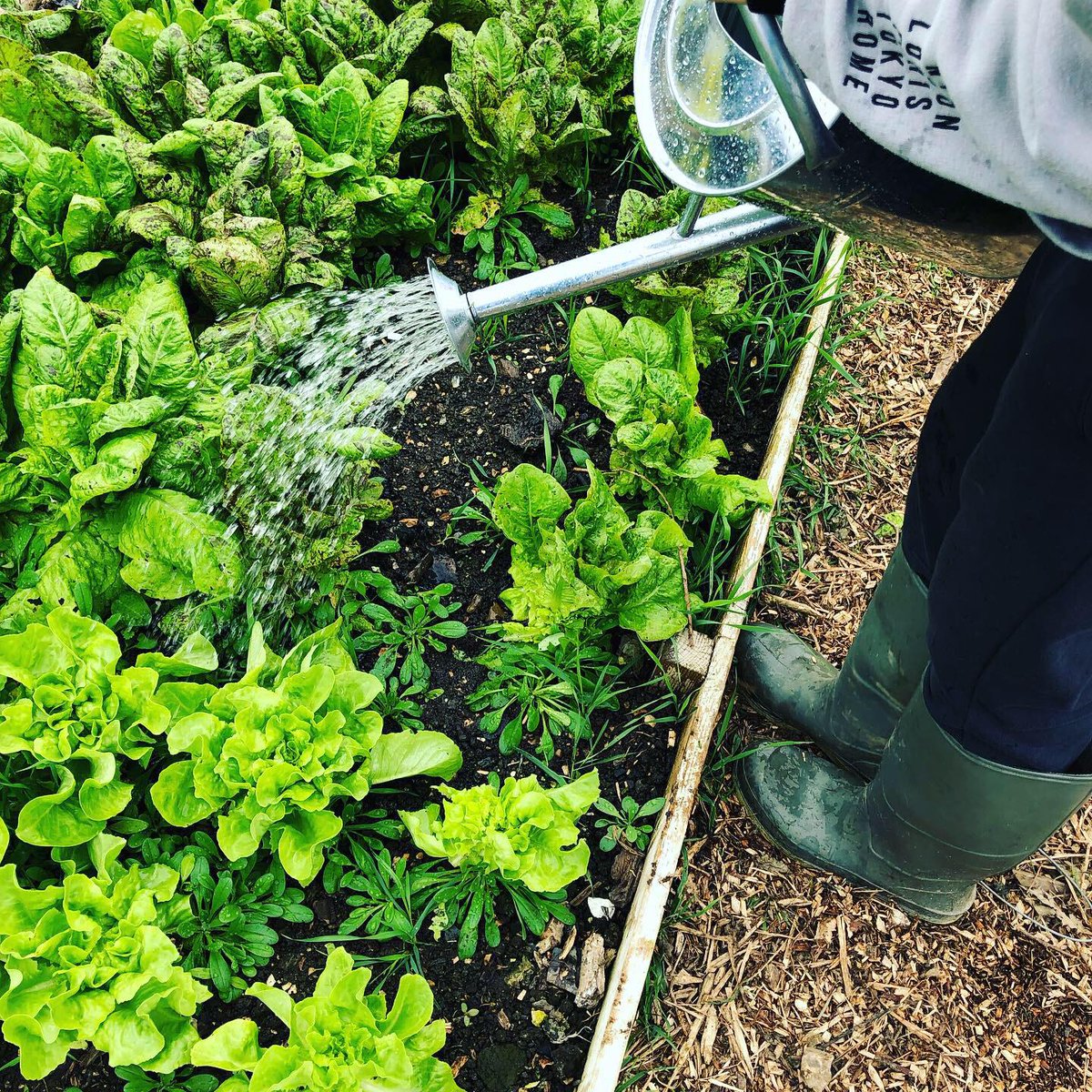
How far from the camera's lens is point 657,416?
2.08 metres

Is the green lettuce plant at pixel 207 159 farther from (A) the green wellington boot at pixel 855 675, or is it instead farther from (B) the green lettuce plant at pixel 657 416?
(A) the green wellington boot at pixel 855 675

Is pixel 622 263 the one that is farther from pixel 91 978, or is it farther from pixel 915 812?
pixel 91 978

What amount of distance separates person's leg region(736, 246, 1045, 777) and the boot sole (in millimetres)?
220

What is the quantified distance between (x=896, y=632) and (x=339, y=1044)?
114cm

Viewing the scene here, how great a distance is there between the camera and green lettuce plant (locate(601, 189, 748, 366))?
2238mm

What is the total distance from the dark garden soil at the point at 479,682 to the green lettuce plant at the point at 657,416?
0.21 m

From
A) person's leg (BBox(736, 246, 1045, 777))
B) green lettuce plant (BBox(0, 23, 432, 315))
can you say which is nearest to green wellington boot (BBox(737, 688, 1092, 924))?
person's leg (BBox(736, 246, 1045, 777))

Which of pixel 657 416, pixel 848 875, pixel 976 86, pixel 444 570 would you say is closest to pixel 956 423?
pixel 657 416

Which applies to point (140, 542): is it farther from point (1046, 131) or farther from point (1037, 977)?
point (1037, 977)

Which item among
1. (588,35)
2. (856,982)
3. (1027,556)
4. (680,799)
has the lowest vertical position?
(856,982)

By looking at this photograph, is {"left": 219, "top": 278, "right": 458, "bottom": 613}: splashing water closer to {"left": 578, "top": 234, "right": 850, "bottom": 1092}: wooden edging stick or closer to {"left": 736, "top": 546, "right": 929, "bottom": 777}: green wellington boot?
{"left": 578, "top": 234, "right": 850, "bottom": 1092}: wooden edging stick

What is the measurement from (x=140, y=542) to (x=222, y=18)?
1337 millimetres

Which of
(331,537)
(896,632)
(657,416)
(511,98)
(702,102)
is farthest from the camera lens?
(511,98)

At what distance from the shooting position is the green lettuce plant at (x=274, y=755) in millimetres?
1616
